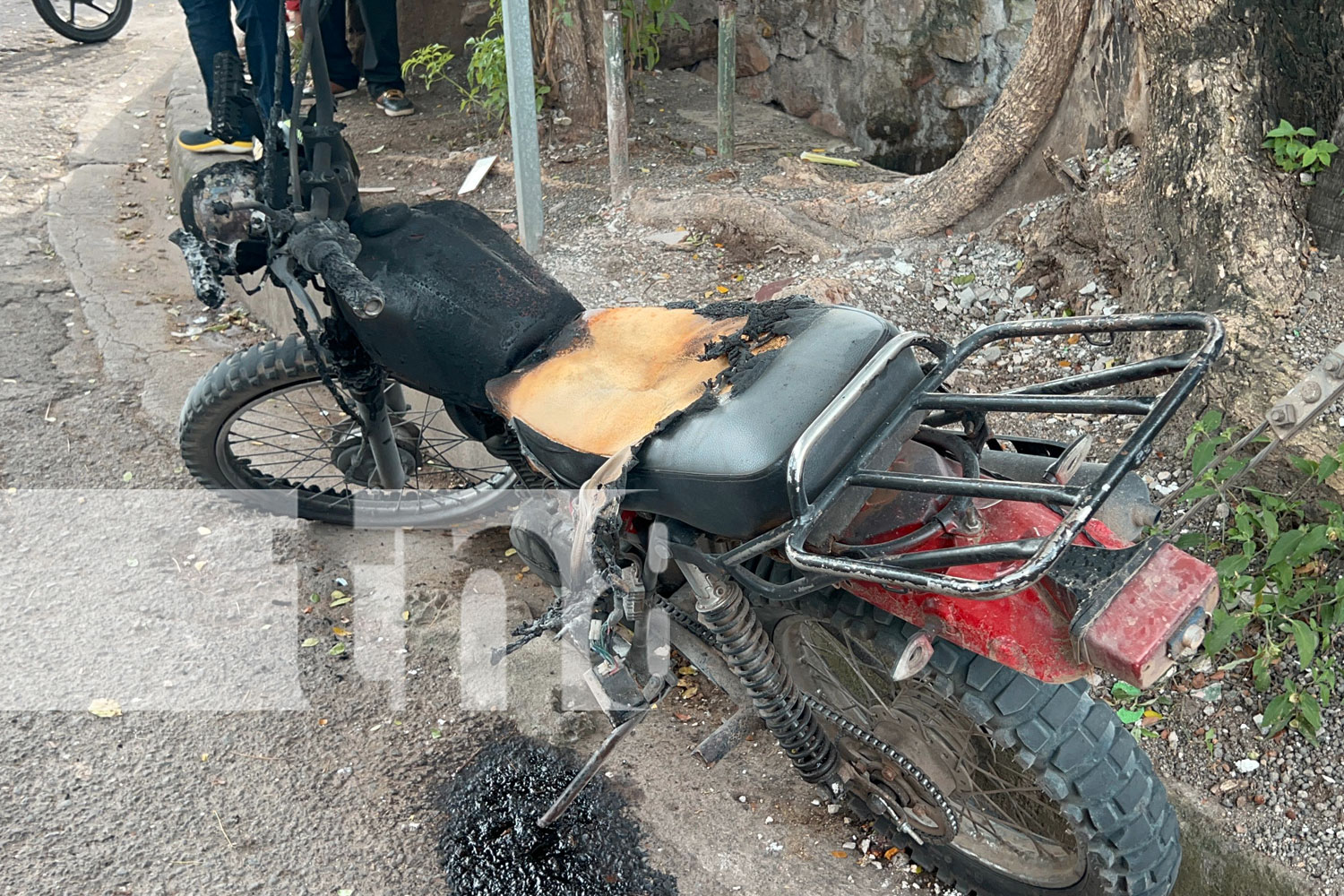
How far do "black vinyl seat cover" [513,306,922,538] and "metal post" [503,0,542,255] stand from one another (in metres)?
2.60

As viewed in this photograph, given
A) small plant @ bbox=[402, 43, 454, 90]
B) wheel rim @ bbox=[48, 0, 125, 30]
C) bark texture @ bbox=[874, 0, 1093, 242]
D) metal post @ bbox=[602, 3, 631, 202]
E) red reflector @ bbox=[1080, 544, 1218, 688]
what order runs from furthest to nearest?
1. wheel rim @ bbox=[48, 0, 125, 30]
2. small plant @ bbox=[402, 43, 454, 90]
3. metal post @ bbox=[602, 3, 631, 202]
4. bark texture @ bbox=[874, 0, 1093, 242]
5. red reflector @ bbox=[1080, 544, 1218, 688]

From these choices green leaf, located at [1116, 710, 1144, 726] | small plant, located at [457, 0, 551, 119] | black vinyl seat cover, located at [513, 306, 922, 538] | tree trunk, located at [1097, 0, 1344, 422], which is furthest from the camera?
small plant, located at [457, 0, 551, 119]

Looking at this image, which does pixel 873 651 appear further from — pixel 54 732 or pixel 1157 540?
pixel 54 732

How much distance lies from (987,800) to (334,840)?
1484mm

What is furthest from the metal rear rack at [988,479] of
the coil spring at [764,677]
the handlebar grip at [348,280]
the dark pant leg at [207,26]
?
the dark pant leg at [207,26]

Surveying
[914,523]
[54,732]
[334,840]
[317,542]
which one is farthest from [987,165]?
[54,732]

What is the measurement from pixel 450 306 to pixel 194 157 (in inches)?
154

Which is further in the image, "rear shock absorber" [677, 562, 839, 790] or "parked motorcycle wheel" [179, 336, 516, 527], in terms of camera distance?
"parked motorcycle wheel" [179, 336, 516, 527]

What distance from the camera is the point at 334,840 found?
254 centimetres

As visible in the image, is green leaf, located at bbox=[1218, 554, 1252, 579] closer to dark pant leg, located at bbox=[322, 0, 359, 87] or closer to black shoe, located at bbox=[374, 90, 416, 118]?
black shoe, located at bbox=[374, 90, 416, 118]

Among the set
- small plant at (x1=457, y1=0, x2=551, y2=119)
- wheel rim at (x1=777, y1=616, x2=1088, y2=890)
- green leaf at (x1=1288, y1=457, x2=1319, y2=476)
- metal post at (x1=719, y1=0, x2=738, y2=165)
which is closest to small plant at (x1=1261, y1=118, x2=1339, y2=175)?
green leaf at (x1=1288, y1=457, x2=1319, y2=476)

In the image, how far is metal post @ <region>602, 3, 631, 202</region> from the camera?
4.57 metres

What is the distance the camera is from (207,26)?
5285 mm

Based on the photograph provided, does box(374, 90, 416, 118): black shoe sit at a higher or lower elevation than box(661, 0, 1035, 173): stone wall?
lower
